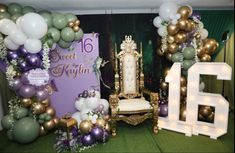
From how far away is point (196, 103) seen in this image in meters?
3.67

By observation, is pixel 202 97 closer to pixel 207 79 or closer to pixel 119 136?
pixel 207 79

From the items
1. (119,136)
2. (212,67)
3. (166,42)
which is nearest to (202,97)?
(212,67)

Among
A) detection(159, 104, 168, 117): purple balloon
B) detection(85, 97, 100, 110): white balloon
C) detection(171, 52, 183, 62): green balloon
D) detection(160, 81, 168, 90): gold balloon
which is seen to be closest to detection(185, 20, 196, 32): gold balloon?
detection(171, 52, 183, 62): green balloon

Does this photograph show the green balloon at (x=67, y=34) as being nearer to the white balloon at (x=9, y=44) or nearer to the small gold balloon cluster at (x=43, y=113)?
the white balloon at (x=9, y=44)

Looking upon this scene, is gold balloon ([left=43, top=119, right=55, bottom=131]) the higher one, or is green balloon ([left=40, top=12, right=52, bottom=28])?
green balloon ([left=40, top=12, right=52, bottom=28])

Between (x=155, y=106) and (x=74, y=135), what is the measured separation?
1436 millimetres

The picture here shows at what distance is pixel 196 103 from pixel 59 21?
103 inches

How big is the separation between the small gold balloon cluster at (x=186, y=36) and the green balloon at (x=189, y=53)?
0.41ft

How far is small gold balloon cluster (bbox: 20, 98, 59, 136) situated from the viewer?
12.1 feet

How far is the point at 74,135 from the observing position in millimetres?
3650

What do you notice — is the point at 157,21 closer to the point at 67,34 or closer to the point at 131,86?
the point at 131,86

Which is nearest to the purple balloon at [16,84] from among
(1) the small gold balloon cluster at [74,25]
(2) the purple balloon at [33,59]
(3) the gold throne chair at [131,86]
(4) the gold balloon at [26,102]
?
(4) the gold balloon at [26,102]

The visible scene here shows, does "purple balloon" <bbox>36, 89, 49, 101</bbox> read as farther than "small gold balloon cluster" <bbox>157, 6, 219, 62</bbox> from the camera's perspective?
No

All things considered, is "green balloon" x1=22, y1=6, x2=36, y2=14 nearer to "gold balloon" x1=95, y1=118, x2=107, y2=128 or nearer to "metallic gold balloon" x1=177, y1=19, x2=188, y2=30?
"gold balloon" x1=95, y1=118, x2=107, y2=128
